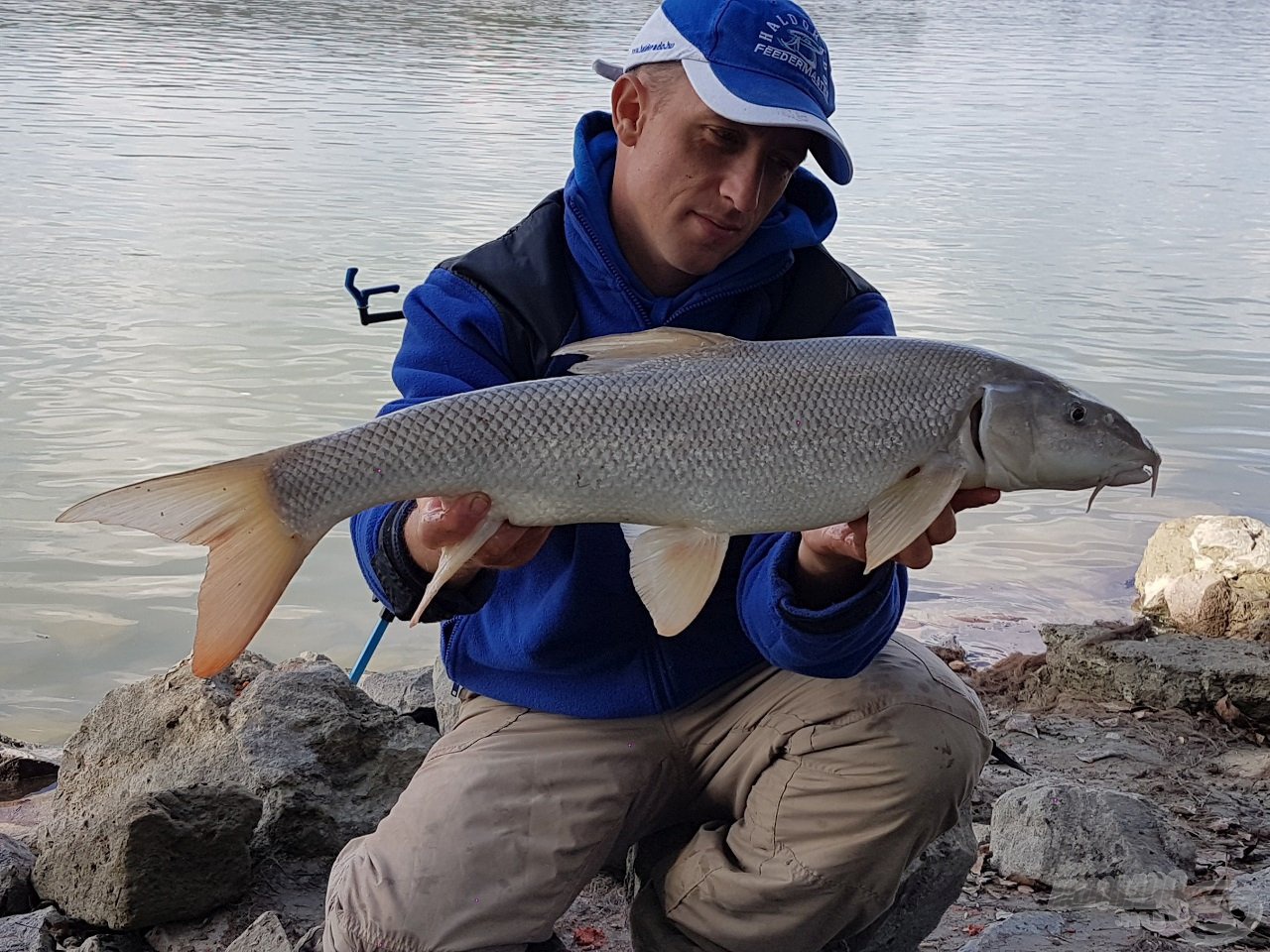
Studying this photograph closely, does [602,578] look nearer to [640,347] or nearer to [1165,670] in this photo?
[640,347]

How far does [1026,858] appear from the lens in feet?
11.2

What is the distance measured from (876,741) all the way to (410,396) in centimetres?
112

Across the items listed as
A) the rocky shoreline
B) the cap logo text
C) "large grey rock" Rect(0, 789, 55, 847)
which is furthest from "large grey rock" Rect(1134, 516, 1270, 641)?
"large grey rock" Rect(0, 789, 55, 847)

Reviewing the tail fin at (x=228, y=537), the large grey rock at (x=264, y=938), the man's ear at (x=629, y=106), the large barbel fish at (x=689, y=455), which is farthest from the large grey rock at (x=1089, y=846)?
the tail fin at (x=228, y=537)

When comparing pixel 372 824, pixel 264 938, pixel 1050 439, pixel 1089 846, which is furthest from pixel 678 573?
pixel 1089 846

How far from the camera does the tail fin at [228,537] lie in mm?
2295

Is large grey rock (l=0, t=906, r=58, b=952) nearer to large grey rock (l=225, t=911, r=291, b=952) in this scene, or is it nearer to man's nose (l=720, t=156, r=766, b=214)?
large grey rock (l=225, t=911, r=291, b=952)

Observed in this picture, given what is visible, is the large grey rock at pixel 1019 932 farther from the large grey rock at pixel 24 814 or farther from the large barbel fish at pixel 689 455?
the large grey rock at pixel 24 814

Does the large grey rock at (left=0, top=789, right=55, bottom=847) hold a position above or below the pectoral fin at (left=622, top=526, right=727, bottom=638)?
below

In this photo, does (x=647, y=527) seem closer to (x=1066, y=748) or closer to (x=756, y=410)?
(x=756, y=410)

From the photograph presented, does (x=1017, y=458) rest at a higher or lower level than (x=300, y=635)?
higher

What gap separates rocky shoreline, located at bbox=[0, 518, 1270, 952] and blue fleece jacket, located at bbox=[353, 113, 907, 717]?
0.59 meters

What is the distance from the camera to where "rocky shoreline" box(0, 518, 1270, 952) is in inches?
120

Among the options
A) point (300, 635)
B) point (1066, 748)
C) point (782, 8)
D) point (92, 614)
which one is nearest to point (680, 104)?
point (782, 8)
